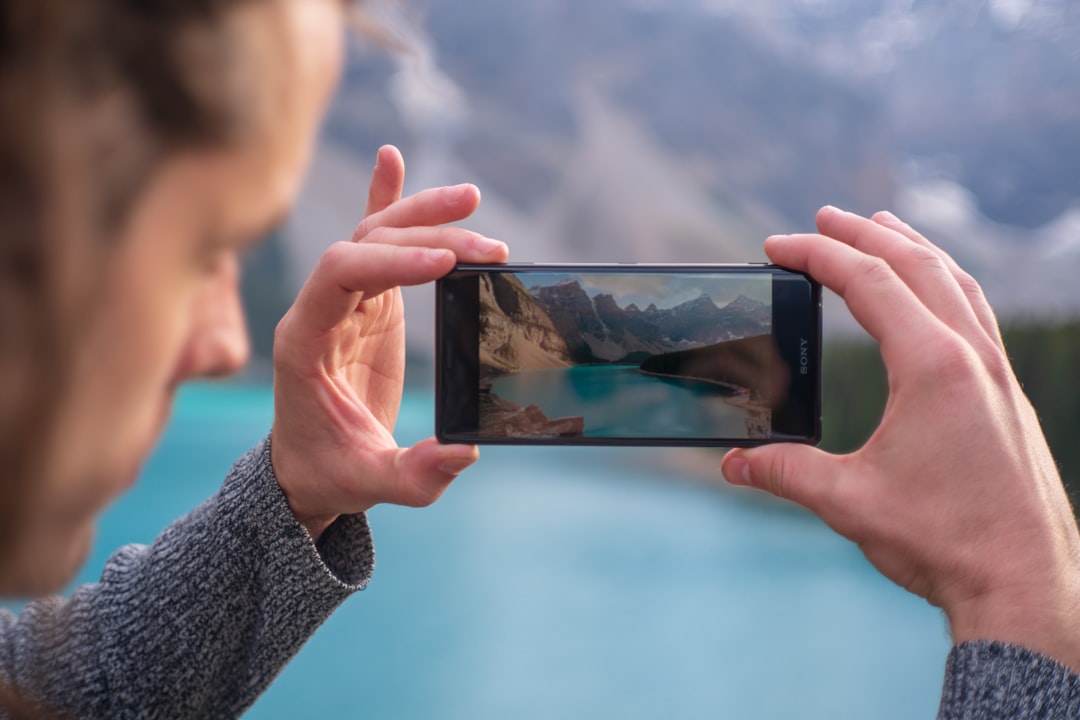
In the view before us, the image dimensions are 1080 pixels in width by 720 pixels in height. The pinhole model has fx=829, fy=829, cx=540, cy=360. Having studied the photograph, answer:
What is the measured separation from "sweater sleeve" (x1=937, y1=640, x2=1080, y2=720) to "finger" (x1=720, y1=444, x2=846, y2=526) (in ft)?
0.36

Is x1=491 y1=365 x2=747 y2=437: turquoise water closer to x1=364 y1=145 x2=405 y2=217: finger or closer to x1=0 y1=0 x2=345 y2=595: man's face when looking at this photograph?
x1=364 y1=145 x2=405 y2=217: finger

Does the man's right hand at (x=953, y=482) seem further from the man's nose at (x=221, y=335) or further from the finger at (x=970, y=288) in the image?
the man's nose at (x=221, y=335)

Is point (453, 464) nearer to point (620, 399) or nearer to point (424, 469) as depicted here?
point (424, 469)

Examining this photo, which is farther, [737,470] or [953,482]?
[737,470]

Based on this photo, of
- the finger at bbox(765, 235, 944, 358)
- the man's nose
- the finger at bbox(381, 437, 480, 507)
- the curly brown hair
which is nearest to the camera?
the curly brown hair

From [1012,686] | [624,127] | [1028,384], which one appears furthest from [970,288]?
[624,127]

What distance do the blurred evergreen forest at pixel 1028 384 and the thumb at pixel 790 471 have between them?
198cm

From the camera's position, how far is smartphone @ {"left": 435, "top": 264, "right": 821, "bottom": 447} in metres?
0.65

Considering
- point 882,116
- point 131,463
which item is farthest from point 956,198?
point 131,463

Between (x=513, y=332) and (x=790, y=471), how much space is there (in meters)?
0.24

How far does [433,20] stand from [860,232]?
532cm

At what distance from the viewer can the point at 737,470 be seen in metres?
0.60

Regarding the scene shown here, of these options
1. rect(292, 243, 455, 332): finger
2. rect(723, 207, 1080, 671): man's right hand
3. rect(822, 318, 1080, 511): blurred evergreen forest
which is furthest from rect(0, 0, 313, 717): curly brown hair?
rect(822, 318, 1080, 511): blurred evergreen forest

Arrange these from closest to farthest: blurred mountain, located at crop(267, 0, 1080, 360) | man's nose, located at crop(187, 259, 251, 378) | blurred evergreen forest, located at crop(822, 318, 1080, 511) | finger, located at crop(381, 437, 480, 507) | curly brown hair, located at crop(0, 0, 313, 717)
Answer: curly brown hair, located at crop(0, 0, 313, 717), man's nose, located at crop(187, 259, 251, 378), finger, located at crop(381, 437, 480, 507), blurred evergreen forest, located at crop(822, 318, 1080, 511), blurred mountain, located at crop(267, 0, 1080, 360)
